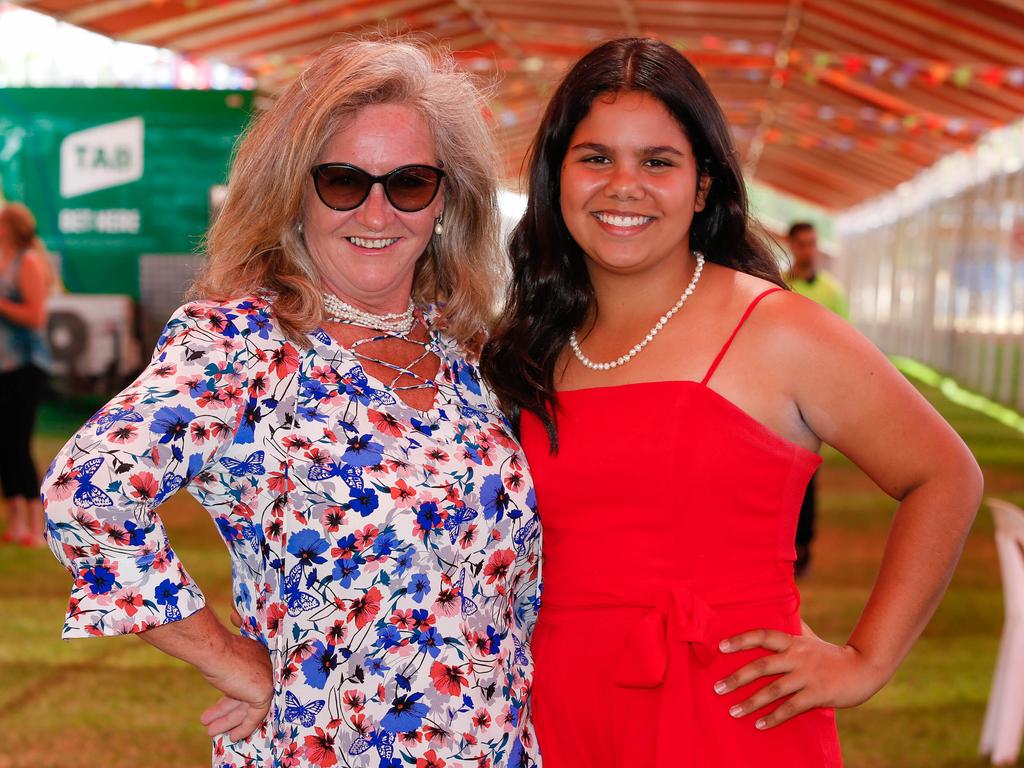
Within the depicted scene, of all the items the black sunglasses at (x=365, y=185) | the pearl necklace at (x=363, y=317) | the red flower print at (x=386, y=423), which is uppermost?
the black sunglasses at (x=365, y=185)

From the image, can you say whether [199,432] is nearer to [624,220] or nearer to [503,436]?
[503,436]

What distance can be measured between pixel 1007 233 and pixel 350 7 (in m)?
8.92

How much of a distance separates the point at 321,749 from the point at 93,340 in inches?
247

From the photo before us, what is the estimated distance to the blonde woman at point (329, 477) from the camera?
170 centimetres

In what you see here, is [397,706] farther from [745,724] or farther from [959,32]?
[959,32]

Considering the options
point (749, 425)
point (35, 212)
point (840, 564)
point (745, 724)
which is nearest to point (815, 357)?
point (749, 425)

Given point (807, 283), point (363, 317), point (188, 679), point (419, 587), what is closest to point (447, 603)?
point (419, 587)

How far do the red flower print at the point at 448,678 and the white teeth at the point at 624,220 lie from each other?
79 centimetres

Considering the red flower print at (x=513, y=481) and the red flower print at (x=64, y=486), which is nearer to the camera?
the red flower print at (x=64, y=486)

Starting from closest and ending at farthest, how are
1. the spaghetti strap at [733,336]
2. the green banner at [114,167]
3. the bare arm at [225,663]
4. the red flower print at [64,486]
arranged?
the red flower print at [64,486]
the bare arm at [225,663]
the spaghetti strap at [733,336]
the green banner at [114,167]

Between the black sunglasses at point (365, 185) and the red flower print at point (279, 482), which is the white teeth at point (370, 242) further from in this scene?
the red flower print at point (279, 482)

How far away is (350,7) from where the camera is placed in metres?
12.5

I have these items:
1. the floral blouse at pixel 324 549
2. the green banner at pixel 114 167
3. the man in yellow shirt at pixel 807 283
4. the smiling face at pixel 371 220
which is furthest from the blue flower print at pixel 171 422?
the green banner at pixel 114 167

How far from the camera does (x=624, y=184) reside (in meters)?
1.99
